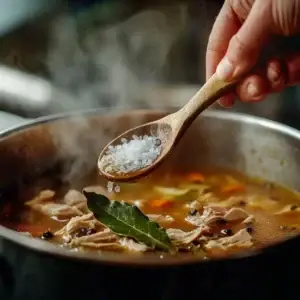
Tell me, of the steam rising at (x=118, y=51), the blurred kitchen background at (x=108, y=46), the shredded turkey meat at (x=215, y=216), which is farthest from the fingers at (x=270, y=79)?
the steam rising at (x=118, y=51)

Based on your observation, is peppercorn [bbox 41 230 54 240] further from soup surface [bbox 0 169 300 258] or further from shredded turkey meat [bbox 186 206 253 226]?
shredded turkey meat [bbox 186 206 253 226]

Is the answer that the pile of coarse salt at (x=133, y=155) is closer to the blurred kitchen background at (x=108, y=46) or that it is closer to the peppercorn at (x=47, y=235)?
the peppercorn at (x=47, y=235)

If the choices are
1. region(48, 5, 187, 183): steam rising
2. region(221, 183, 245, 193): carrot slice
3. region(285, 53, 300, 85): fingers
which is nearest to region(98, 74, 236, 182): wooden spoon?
region(285, 53, 300, 85): fingers

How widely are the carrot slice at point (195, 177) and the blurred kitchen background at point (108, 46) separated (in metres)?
0.70

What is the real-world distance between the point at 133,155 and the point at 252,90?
0.91 feet

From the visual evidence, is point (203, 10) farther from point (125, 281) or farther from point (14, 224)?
point (125, 281)

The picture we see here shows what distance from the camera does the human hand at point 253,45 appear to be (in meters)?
1.23

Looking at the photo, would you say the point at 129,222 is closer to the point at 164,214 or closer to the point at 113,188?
the point at 164,214

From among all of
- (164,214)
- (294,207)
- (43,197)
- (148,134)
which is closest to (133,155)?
(148,134)

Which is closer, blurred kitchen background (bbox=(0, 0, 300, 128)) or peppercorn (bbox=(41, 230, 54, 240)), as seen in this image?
peppercorn (bbox=(41, 230, 54, 240))

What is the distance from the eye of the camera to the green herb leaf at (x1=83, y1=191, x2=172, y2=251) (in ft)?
3.96

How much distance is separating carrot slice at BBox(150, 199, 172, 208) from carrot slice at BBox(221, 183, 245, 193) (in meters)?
0.16

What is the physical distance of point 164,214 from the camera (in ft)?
5.06

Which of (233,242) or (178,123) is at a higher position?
(178,123)
